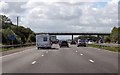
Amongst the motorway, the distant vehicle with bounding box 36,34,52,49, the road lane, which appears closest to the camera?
the motorway

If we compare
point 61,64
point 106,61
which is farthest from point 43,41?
point 61,64

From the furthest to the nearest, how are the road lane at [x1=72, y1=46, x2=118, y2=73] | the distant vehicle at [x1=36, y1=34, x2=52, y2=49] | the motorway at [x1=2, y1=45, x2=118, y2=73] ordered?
1. the distant vehicle at [x1=36, y1=34, x2=52, y2=49]
2. the road lane at [x1=72, y1=46, x2=118, y2=73]
3. the motorway at [x1=2, y1=45, x2=118, y2=73]

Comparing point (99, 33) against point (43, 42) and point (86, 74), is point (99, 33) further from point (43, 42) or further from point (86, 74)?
point (86, 74)

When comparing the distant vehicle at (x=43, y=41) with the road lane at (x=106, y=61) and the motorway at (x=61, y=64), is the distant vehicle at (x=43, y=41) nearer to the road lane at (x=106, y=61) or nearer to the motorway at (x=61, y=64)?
the road lane at (x=106, y=61)

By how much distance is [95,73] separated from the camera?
56.7 ft

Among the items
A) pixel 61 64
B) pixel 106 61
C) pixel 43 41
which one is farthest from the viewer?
pixel 43 41

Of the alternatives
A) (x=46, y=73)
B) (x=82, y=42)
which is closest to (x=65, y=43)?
(x=82, y=42)

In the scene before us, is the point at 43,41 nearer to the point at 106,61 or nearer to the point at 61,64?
the point at 106,61

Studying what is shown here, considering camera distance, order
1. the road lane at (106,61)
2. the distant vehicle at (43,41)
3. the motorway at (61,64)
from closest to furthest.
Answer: the motorway at (61,64) < the road lane at (106,61) < the distant vehicle at (43,41)

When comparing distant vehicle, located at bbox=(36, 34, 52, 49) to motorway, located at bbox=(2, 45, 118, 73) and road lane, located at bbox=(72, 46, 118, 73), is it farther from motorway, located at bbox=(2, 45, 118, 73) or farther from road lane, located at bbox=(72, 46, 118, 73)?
motorway, located at bbox=(2, 45, 118, 73)

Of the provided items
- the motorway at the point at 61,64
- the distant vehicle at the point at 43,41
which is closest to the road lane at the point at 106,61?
the motorway at the point at 61,64

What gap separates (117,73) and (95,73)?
1098 mm

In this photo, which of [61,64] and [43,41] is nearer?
[61,64]

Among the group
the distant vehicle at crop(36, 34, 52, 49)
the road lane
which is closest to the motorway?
the road lane
